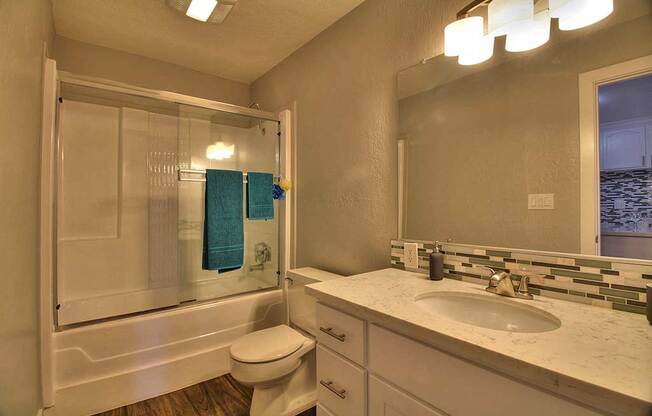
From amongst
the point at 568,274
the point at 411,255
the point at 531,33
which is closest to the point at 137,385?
the point at 411,255

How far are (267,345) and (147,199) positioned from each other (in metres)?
1.64

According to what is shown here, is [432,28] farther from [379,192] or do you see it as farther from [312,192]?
[312,192]

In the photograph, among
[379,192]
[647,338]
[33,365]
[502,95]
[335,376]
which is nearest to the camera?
[647,338]

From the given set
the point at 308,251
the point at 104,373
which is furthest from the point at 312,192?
the point at 104,373

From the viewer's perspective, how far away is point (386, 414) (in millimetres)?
878

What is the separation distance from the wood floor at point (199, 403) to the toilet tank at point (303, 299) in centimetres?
48

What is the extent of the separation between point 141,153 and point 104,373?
158cm

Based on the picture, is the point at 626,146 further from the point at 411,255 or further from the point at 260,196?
the point at 260,196

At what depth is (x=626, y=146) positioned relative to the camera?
89 centimetres

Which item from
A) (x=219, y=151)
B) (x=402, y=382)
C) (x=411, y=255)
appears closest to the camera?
(x=402, y=382)

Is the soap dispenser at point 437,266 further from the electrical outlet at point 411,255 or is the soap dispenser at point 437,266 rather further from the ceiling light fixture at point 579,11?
the ceiling light fixture at point 579,11

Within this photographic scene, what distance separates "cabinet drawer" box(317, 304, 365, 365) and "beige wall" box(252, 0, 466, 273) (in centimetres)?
60

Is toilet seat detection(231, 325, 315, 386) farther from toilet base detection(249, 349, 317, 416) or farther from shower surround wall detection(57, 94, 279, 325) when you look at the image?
shower surround wall detection(57, 94, 279, 325)

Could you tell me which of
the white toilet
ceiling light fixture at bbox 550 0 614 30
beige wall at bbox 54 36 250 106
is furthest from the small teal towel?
ceiling light fixture at bbox 550 0 614 30
